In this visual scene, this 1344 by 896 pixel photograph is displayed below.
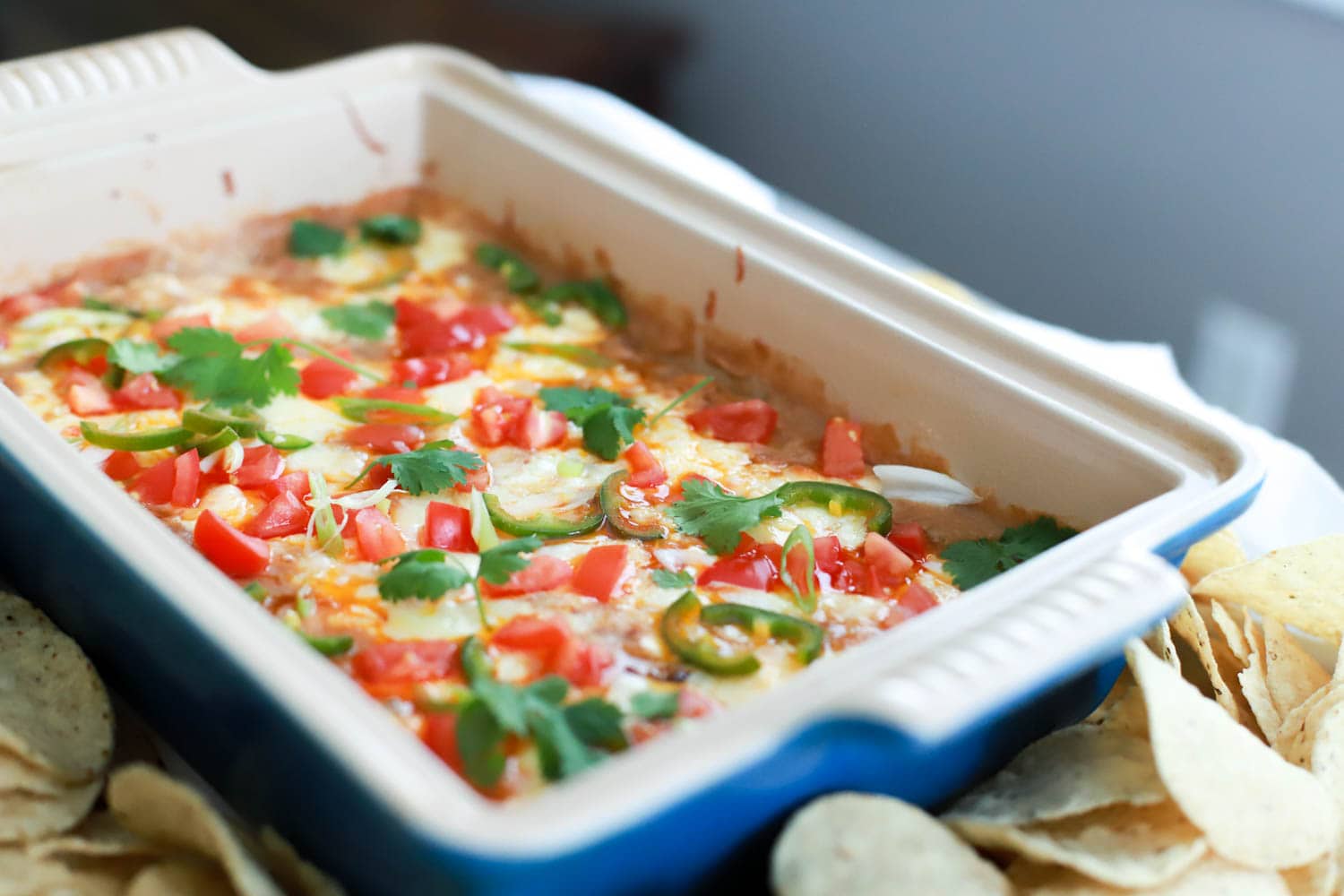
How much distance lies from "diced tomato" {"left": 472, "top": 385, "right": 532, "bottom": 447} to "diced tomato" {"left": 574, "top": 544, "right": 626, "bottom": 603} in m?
0.32

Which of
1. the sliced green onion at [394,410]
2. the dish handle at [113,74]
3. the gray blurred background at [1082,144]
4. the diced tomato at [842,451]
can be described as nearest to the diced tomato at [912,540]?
the diced tomato at [842,451]

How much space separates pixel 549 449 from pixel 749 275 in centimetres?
39

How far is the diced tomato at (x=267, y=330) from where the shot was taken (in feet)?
6.98

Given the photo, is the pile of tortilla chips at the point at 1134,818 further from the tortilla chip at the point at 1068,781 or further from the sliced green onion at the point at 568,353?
the sliced green onion at the point at 568,353

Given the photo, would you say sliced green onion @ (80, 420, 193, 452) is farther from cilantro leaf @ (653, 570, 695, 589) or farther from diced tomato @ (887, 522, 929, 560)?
diced tomato @ (887, 522, 929, 560)

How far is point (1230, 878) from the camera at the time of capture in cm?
134

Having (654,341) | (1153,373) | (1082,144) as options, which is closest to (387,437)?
(654,341)

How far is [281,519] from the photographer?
172 cm

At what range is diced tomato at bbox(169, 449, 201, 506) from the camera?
69.8 inches

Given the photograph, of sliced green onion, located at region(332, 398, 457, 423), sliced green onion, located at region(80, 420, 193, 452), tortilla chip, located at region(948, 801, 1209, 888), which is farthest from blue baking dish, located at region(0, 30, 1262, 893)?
sliced green onion, located at region(332, 398, 457, 423)

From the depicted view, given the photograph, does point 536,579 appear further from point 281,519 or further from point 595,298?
point 595,298

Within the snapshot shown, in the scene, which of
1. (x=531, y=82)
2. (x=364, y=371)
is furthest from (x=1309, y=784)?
(x=531, y=82)

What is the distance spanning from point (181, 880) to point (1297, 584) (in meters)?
1.23

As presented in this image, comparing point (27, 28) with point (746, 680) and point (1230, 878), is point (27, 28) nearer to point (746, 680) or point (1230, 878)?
point (746, 680)
